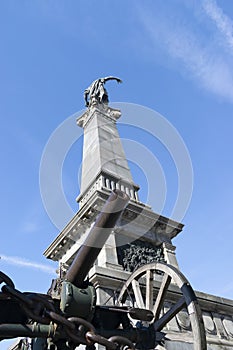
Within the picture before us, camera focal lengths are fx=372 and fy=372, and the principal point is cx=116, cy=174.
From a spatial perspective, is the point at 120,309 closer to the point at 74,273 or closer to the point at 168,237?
the point at 74,273

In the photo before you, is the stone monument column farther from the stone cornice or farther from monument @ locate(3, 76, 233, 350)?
the stone cornice

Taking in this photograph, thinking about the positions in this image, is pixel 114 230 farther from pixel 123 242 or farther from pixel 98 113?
pixel 98 113

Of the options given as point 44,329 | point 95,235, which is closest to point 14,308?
point 44,329

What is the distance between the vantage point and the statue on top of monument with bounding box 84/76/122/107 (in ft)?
59.7

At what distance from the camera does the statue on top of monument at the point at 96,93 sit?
59.7 feet

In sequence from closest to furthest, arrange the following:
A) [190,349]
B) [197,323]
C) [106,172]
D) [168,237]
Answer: [197,323] → [190,349] → [168,237] → [106,172]

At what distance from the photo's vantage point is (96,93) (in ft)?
61.1

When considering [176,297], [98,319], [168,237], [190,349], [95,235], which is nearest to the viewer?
[98,319]

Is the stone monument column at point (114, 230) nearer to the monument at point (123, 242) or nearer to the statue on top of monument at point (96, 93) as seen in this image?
the monument at point (123, 242)

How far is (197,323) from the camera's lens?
4348 millimetres

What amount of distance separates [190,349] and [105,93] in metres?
14.0

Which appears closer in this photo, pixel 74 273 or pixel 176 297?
pixel 74 273

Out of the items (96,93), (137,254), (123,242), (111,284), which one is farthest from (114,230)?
(96,93)

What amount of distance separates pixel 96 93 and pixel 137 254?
11.1 meters
